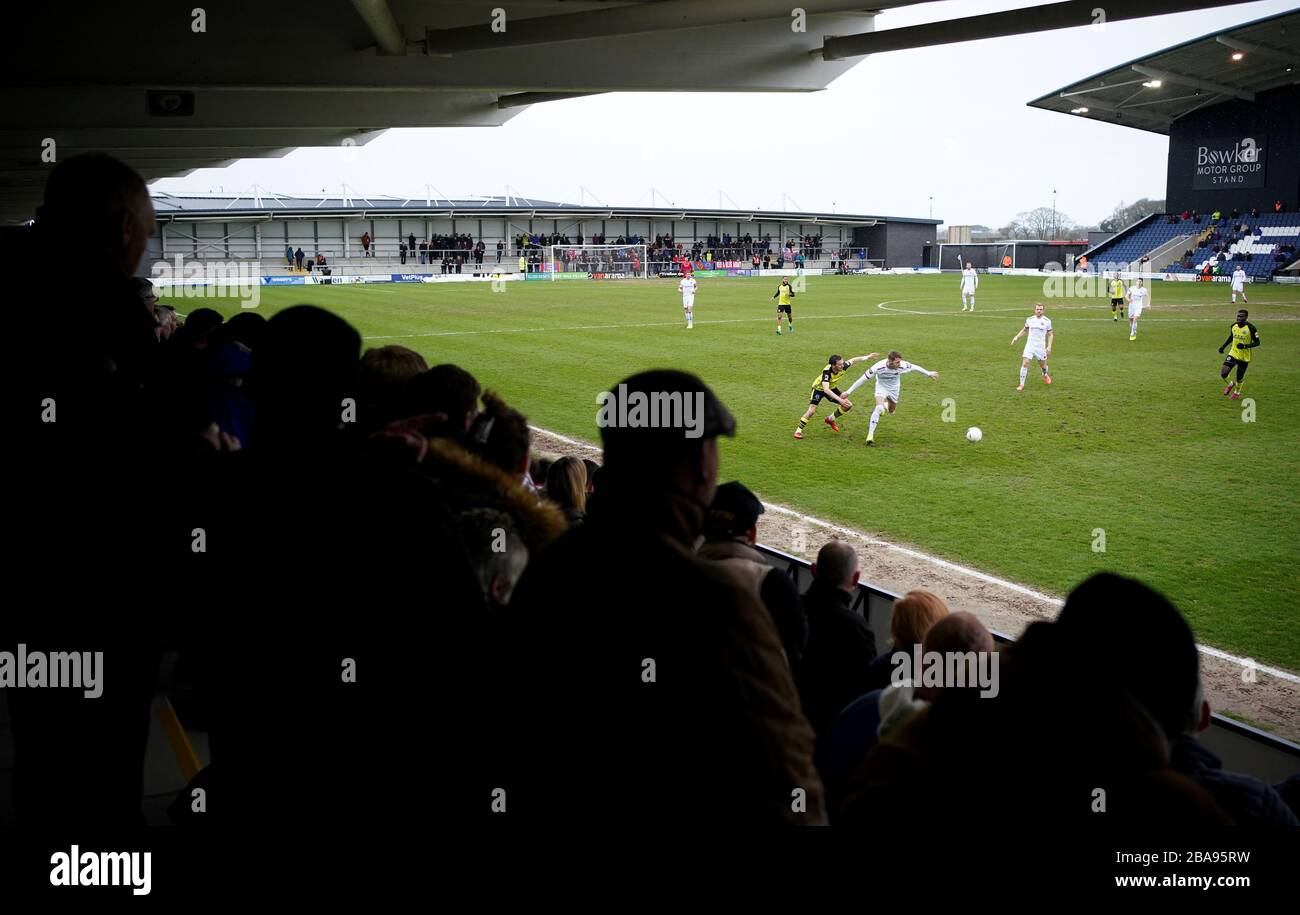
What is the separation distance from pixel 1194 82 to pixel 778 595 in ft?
232

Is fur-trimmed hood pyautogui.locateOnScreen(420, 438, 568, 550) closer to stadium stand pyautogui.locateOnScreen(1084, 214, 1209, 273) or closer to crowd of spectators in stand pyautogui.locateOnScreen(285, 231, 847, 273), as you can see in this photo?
crowd of spectators in stand pyautogui.locateOnScreen(285, 231, 847, 273)

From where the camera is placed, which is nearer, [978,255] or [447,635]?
[447,635]

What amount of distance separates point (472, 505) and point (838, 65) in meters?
8.40

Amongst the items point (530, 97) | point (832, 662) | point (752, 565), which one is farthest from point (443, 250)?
point (752, 565)

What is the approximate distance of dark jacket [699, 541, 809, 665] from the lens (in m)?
4.67

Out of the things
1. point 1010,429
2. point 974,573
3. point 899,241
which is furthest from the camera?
point 899,241

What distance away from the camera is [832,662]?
515cm

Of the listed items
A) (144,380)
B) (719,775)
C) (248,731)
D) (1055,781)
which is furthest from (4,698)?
(1055,781)

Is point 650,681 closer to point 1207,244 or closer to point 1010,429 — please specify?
point 1010,429

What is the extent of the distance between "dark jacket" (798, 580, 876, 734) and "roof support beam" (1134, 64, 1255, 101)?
65.9 m

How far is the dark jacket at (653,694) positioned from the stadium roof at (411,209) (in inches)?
2696

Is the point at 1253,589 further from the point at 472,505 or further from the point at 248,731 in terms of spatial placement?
the point at 248,731

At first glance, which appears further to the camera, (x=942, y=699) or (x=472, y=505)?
(x=472, y=505)
